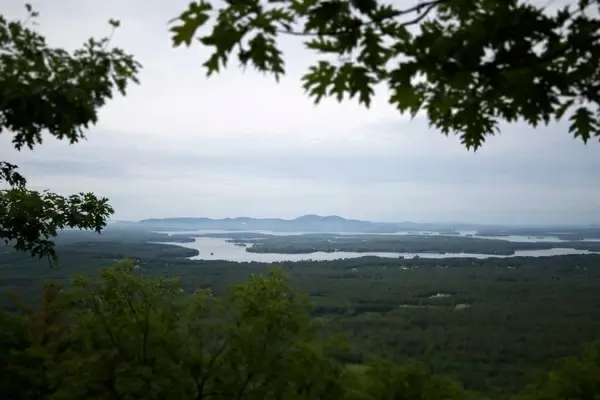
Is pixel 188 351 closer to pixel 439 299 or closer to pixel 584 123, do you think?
pixel 584 123

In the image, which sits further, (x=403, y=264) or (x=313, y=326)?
(x=403, y=264)

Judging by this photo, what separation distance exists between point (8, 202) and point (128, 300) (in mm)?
2685

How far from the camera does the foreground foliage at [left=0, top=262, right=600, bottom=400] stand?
6.73 meters

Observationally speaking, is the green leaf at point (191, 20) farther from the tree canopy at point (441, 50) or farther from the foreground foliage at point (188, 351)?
the foreground foliage at point (188, 351)

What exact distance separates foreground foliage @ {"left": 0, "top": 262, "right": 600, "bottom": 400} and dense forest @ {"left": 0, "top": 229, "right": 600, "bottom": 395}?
25.1 meters

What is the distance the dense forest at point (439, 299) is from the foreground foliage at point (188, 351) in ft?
82.4

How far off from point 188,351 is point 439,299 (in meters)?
92.1

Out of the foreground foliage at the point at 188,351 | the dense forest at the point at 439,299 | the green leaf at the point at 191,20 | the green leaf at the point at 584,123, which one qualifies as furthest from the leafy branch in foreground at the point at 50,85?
the dense forest at the point at 439,299

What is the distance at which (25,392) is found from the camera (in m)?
7.67

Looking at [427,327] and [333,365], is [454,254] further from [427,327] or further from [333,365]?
[333,365]

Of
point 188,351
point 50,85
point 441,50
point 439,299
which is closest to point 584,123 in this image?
point 441,50

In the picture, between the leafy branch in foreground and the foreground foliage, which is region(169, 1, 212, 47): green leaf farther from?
the foreground foliage

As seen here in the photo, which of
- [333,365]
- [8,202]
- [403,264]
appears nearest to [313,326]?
[333,365]

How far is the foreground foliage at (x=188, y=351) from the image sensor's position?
673 centimetres
